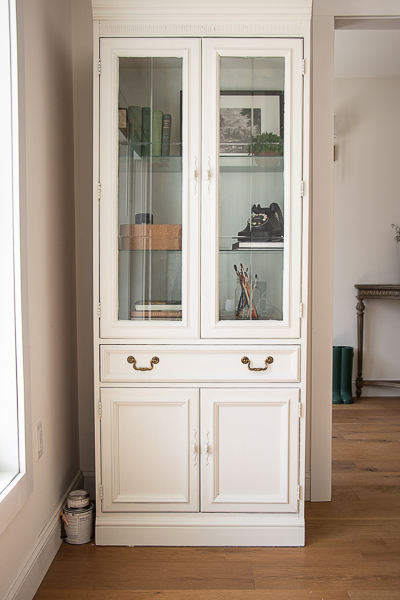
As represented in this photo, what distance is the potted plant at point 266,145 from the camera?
191cm

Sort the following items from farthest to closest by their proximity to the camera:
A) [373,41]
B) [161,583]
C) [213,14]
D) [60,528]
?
[373,41] < [60,528] < [213,14] < [161,583]

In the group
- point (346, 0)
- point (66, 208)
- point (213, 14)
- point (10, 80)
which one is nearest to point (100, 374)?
point (66, 208)

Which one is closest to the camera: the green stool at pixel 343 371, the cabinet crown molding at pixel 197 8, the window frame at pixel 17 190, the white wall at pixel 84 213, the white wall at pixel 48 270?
the window frame at pixel 17 190

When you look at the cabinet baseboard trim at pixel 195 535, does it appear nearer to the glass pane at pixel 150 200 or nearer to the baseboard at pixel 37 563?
the baseboard at pixel 37 563

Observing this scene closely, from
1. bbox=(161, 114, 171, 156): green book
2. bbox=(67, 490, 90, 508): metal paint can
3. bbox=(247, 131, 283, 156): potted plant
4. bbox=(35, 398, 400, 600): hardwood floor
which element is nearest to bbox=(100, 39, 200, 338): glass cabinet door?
bbox=(161, 114, 171, 156): green book

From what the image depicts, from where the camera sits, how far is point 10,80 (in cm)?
150

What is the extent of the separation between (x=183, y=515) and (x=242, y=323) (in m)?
0.83

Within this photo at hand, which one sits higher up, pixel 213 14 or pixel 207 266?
pixel 213 14

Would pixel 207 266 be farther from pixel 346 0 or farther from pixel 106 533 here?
pixel 346 0

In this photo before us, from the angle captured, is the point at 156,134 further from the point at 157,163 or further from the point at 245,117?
the point at 245,117

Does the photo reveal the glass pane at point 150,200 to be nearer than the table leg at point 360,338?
Yes

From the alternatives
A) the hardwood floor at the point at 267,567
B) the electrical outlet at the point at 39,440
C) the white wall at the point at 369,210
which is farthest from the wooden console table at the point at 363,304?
the electrical outlet at the point at 39,440

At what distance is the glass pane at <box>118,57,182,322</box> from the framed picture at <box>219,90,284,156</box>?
0.18 m

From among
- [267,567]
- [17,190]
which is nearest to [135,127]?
[17,190]
